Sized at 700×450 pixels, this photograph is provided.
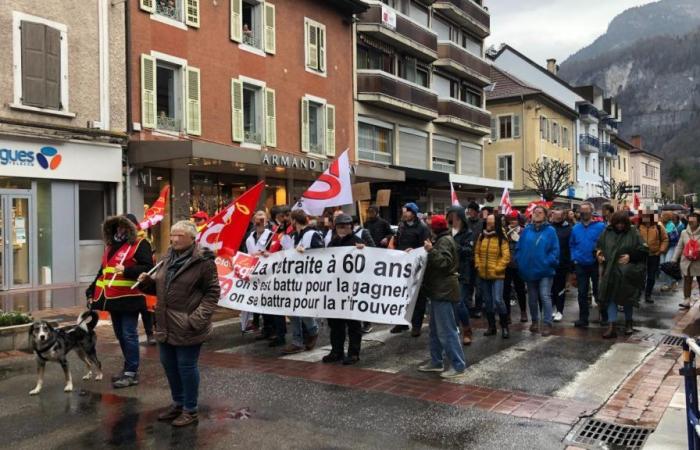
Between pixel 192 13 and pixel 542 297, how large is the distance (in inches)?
559

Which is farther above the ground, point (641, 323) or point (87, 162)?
point (87, 162)

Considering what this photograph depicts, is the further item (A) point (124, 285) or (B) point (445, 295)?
(B) point (445, 295)

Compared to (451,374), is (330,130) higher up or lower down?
higher up

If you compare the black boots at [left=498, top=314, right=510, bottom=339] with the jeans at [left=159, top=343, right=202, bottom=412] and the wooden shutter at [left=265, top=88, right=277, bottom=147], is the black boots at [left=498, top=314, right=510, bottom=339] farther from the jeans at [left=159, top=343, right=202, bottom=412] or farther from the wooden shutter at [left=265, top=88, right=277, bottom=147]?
the wooden shutter at [left=265, top=88, right=277, bottom=147]

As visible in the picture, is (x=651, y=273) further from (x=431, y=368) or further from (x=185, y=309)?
(x=185, y=309)

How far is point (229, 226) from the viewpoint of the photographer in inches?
332

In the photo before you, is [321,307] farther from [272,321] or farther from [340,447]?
[340,447]

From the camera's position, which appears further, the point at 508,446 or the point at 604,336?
the point at 604,336

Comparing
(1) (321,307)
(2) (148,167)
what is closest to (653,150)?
(2) (148,167)

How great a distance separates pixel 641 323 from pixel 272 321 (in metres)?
6.10

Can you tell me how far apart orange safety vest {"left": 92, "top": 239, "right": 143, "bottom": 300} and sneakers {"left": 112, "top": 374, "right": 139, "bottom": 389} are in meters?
0.87

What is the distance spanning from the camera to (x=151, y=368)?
7762mm

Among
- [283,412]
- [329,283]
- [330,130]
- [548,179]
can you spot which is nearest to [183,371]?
[283,412]

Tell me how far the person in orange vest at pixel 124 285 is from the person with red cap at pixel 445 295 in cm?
306
